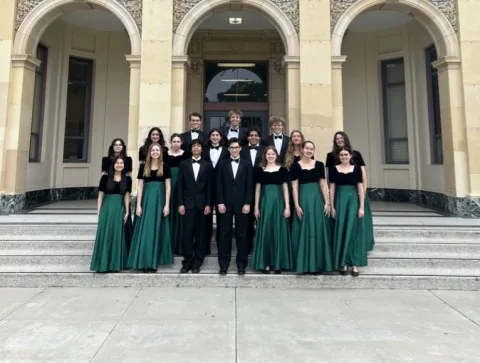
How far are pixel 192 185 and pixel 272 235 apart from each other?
1.39 m

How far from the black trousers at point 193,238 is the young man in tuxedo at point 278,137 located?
1694 millimetres

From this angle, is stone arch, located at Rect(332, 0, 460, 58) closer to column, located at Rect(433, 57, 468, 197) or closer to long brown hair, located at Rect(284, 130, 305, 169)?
column, located at Rect(433, 57, 468, 197)

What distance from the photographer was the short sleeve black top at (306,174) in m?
4.80

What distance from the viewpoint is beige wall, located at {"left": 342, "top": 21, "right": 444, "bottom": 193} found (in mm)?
9859

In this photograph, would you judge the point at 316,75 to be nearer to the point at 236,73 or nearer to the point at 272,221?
the point at 236,73

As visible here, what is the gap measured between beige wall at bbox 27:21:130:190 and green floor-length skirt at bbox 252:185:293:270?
765 centimetres

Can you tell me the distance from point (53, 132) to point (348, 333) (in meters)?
9.98

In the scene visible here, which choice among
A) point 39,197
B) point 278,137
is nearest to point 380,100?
point 278,137

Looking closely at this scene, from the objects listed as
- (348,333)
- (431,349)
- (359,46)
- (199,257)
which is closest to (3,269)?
(199,257)

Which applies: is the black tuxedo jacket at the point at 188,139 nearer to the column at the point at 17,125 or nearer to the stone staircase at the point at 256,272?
the stone staircase at the point at 256,272

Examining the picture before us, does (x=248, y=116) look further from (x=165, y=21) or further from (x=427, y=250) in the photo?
(x=427, y=250)

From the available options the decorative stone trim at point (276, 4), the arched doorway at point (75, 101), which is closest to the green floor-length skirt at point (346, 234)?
the decorative stone trim at point (276, 4)

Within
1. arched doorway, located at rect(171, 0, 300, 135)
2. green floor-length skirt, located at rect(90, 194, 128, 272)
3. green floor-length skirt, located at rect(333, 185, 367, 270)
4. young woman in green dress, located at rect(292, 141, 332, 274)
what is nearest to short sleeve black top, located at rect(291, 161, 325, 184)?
young woman in green dress, located at rect(292, 141, 332, 274)

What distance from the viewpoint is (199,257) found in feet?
16.4
